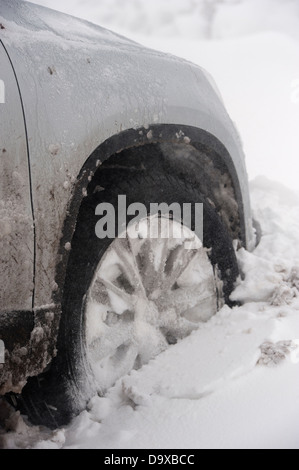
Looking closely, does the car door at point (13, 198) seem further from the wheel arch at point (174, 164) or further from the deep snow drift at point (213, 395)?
the deep snow drift at point (213, 395)

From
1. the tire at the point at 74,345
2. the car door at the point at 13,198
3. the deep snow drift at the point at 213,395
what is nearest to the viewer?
the car door at the point at 13,198

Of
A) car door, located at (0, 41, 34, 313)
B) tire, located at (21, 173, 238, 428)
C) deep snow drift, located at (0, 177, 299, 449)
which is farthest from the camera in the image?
tire, located at (21, 173, 238, 428)

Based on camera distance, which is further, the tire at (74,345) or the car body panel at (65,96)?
the tire at (74,345)

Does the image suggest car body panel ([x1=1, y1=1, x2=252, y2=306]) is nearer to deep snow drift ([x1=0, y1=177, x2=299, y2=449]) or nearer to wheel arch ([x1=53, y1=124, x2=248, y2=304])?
wheel arch ([x1=53, y1=124, x2=248, y2=304])

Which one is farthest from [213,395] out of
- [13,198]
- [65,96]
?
[65,96]

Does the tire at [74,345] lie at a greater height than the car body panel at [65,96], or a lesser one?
lesser

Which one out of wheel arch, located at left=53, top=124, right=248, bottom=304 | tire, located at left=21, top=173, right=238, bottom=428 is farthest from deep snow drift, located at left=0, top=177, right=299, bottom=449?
wheel arch, located at left=53, top=124, right=248, bottom=304

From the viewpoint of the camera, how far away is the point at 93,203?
5.65 feet

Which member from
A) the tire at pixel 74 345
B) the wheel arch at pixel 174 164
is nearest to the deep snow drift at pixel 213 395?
the tire at pixel 74 345

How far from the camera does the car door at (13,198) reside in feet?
4.38

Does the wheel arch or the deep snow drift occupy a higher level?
the wheel arch

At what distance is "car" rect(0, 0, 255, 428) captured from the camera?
140 centimetres

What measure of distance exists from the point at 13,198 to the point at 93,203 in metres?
0.40

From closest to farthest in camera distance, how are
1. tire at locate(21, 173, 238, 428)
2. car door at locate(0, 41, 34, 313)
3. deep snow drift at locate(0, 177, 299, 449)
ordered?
car door at locate(0, 41, 34, 313), deep snow drift at locate(0, 177, 299, 449), tire at locate(21, 173, 238, 428)
